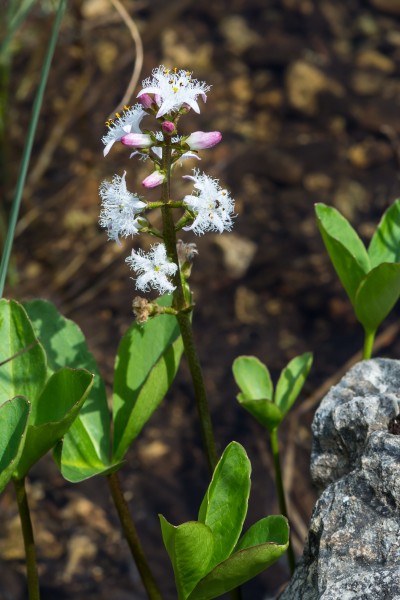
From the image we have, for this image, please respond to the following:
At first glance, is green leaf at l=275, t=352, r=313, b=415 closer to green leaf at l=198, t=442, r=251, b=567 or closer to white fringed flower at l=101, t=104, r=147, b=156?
green leaf at l=198, t=442, r=251, b=567

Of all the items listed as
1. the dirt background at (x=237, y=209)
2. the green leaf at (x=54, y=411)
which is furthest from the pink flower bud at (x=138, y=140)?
the dirt background at (x=237, y=209)

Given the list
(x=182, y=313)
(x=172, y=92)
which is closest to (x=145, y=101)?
(x=172, y=92)

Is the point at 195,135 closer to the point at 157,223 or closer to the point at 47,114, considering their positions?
the point at 157,223

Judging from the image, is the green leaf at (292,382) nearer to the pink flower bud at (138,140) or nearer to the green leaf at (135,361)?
the green leaf at (135,361)

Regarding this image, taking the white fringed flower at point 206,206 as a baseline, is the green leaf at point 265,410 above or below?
below

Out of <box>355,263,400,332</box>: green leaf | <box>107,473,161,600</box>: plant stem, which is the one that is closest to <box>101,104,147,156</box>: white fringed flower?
<box>355,263,400,332</box>: green leaf

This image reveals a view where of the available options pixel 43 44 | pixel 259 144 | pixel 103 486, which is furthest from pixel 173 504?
pixel 43 44
